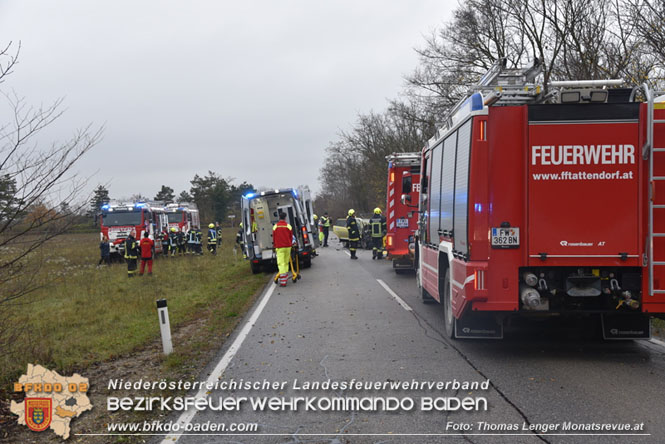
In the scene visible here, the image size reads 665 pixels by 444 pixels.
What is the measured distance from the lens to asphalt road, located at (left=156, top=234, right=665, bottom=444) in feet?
15.0

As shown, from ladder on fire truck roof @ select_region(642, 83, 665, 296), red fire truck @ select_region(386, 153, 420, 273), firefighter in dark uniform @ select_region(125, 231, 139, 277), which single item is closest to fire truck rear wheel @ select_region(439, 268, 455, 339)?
ladder on fire truck roof @ select_region(642, 83, 665, 296)

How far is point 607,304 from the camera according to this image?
646 cm

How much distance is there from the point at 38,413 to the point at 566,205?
5.76m

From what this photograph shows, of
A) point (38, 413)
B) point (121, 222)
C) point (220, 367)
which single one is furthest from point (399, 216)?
point (121, 222)

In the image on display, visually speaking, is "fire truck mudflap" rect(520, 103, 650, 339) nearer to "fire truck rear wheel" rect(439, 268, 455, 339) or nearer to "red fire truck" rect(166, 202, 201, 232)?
"fire truck rear wheel" rect(439, 268, 455, 339)

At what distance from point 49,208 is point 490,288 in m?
4.67

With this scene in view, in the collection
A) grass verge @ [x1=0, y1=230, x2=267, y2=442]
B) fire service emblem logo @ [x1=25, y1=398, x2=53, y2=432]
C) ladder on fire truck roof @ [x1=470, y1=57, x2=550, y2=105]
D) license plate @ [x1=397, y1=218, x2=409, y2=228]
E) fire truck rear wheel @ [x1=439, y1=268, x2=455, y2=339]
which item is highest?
ladder on fire truck roof @ [x1=470, y1=57, x2=550, y2=105]

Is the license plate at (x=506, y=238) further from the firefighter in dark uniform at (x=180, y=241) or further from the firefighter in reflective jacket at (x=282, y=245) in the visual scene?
the firefighter in dark uniform at (x=180, y=241)

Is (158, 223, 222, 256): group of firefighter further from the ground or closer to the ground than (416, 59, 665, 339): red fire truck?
closer to the ground

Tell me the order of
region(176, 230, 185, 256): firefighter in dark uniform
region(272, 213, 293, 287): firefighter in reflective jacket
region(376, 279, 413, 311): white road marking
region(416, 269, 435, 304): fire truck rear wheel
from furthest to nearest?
region(176, 230, 185, 256): firefighter in dark uniform → region(272, 213, 293, 287): firefighter in reflective jacket → region(416, 269, 435, 304): fire truck rear wheel → region(376, 279, 413, 311): white road marking

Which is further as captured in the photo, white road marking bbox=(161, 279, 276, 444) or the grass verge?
the grass verge

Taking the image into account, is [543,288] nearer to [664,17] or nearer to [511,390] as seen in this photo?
[511,390]

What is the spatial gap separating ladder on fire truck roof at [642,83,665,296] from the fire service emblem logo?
Answer: 20.5 feet

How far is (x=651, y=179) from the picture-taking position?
6.07 m
